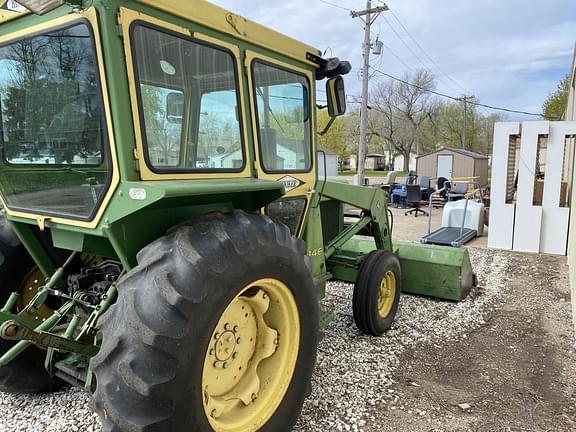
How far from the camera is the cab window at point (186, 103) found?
2.17m

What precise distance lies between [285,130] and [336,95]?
578 mm

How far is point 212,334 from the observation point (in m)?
1.98

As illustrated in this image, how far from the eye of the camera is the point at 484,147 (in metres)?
47.6

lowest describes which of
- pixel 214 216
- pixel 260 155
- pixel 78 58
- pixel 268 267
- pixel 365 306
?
pixel 365 306

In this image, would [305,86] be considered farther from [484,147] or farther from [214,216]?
[484,147]

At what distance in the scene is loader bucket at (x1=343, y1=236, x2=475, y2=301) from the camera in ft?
16.6

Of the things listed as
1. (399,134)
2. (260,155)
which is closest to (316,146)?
(260,155)

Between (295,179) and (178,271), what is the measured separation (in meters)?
1.64

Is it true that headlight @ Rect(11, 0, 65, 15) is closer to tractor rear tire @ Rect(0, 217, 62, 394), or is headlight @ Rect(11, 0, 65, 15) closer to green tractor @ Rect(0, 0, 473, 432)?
green tractor @ Rect(0, 0, 473, 432)

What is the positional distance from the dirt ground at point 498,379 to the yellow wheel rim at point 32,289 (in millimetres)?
2373

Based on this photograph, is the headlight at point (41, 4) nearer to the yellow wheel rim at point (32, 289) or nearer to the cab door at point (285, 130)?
the cab door at point (285, 130)

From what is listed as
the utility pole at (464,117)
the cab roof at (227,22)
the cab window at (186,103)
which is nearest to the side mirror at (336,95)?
the cab roof at (227,22)

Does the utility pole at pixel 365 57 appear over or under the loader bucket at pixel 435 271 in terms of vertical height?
over

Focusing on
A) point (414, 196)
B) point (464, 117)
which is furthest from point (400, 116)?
point (414, 196)
